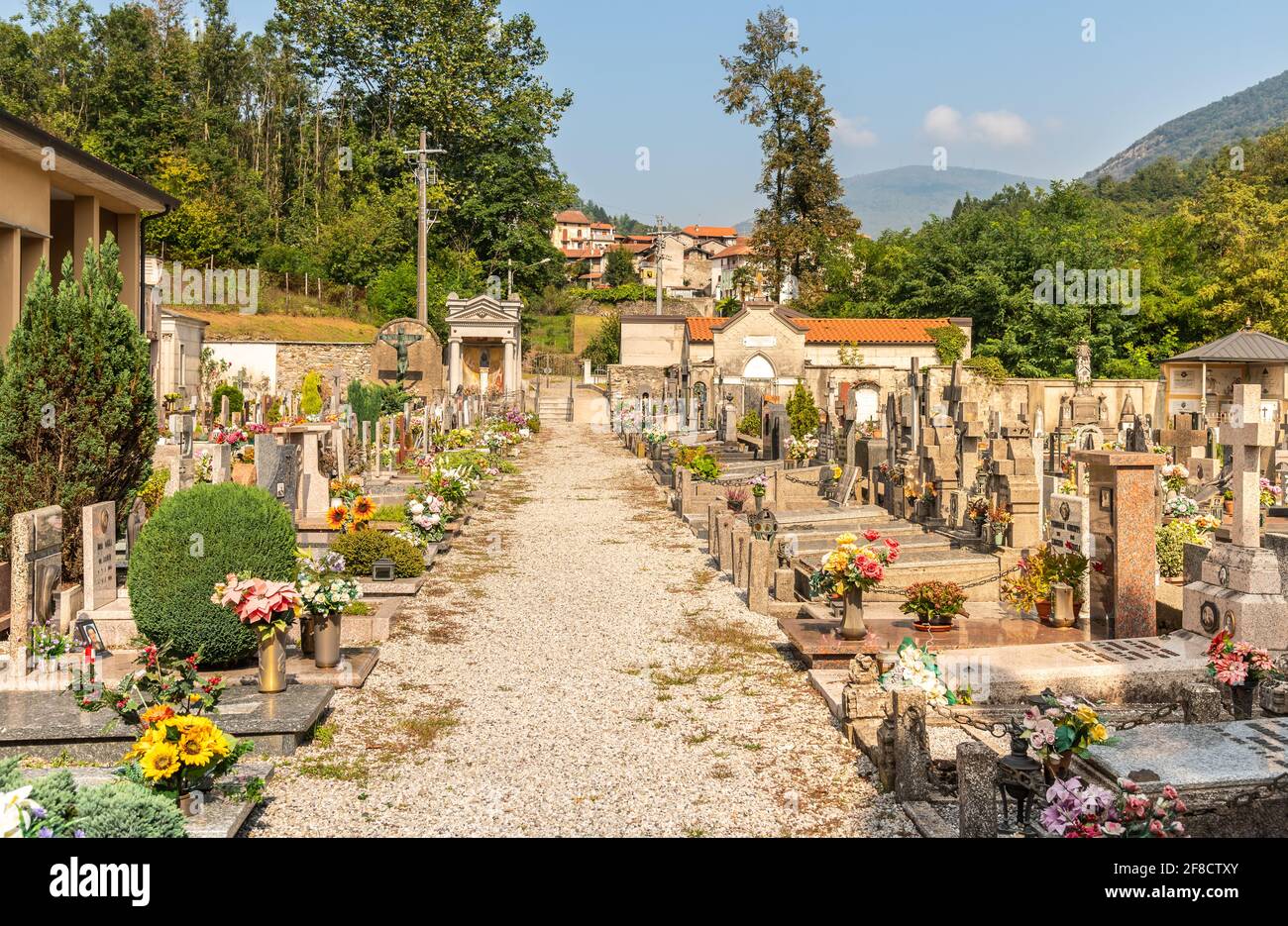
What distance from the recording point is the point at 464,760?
7.16m

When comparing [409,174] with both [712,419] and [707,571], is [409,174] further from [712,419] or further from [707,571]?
[707,571]

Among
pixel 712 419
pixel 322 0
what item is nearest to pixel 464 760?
pixel 712 419

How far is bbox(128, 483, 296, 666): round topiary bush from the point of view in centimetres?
823

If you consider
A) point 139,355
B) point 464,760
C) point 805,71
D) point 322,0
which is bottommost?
point 464,760

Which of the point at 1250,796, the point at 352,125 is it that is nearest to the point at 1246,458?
the point at 1250,796

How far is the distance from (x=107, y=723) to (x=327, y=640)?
2035 mm

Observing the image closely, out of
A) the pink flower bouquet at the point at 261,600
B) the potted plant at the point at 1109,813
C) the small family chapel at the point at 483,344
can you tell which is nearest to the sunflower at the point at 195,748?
the pink flower bouquet at the point at 261,600

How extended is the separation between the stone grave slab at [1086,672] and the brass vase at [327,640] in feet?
15.1

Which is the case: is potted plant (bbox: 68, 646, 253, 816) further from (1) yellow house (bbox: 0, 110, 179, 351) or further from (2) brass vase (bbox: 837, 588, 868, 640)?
(1) yellow house (bbox: 0, 110, 179, 351)

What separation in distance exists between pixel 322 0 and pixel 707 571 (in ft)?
146

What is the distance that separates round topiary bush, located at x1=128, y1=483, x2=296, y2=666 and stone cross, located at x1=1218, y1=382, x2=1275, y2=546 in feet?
23.8

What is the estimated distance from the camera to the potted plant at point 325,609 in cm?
846

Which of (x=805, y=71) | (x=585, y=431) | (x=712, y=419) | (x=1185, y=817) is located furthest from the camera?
(x=805, y=71)
